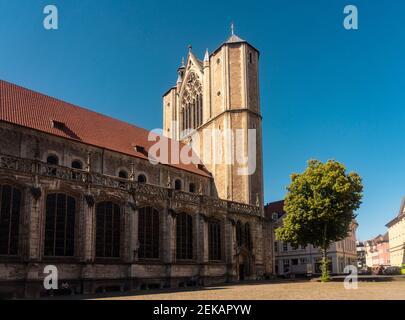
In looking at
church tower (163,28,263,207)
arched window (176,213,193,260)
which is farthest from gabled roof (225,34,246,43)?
arched window (176,213,193,260)

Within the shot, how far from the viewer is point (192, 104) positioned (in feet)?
181

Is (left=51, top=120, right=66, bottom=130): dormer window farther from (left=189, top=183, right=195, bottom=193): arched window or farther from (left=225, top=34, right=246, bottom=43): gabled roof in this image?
(left=225, top=34, right=246, bottom=43): gabled roof

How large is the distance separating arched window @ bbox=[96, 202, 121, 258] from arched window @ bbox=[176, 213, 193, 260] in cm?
609

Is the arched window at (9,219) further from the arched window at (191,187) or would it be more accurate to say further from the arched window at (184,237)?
the arched window at (191,187)

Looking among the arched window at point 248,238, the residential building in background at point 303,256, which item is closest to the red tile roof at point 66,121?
the arched window at point 248,238

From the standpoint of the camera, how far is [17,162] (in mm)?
23609

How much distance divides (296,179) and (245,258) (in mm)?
9423

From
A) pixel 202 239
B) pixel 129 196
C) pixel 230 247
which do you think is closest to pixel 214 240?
pixel 230 247

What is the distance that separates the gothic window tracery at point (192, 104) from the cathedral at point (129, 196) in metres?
1.91

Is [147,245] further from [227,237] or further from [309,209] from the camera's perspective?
[309,209]

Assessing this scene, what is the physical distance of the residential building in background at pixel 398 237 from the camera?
3152 inches

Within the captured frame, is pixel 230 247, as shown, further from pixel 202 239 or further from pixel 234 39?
pixel 234 39

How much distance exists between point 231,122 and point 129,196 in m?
20.4

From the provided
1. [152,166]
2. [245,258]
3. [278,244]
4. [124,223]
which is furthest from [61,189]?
[278,244]
